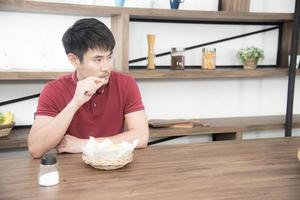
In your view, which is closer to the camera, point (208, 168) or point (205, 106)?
point (208, 168)

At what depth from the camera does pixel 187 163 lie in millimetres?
1534

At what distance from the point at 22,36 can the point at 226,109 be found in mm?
1823

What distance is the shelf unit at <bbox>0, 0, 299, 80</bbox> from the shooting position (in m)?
2.42

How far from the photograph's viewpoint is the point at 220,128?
2.89 meters

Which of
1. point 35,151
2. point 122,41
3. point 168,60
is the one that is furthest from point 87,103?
point 168,60

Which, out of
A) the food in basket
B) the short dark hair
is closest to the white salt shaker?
the food in basket

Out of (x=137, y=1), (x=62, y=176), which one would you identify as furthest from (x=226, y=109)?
(x=62, y=176)

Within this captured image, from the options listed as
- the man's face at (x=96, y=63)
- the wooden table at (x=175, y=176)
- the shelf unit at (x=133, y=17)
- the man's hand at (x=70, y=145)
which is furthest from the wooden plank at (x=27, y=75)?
the wooden table at (x=175, y=176)

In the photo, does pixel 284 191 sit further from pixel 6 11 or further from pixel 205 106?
pixel 6 11

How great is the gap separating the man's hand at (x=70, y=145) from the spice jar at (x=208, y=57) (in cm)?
155

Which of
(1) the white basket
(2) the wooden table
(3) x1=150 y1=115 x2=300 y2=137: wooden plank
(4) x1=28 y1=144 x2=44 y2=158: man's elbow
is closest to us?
(2) the wooden table

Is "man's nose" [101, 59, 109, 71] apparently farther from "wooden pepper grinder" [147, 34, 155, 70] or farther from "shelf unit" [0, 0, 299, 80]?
"wooden pepper grinder" [147, 34, 155, 70]

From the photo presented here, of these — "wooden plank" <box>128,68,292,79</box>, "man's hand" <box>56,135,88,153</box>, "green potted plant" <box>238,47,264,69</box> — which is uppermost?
"green potted plant" <box>238,47,264,69</box>

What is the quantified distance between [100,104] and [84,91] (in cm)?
23
